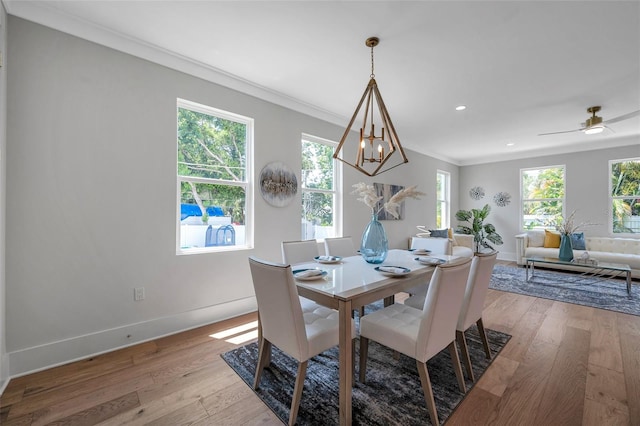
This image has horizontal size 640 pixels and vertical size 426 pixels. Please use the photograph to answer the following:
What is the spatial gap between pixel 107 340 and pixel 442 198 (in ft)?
23.0

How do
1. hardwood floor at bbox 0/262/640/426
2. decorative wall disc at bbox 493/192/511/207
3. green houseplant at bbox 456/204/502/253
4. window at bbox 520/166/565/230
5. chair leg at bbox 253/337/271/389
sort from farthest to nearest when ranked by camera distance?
decorative wall disc at bbox 493/192/511/207, green houseplant at bbox 456/204/502/253, window at bbox 520/166/565/230, chair leg at bbox 253/337/271/389, hardwood floor at bbox 0/262/640/426

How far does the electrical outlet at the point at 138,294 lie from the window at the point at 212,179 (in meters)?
0.46

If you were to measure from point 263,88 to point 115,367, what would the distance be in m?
3.03

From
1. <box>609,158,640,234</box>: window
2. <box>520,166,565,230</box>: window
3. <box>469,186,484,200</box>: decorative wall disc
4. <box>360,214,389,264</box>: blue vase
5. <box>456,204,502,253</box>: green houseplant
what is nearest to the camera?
<box>360,214,389,264</box>: blue vase

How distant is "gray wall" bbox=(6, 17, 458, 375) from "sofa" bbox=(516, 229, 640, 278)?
19.1ft

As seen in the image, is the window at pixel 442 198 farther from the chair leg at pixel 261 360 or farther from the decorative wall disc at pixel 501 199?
the chair leg at pixel 261 360

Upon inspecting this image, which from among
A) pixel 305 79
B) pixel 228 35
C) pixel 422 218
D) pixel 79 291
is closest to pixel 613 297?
pixel 422 218

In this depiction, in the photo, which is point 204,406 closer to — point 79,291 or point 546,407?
point 79,291

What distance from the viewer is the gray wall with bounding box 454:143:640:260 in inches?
211

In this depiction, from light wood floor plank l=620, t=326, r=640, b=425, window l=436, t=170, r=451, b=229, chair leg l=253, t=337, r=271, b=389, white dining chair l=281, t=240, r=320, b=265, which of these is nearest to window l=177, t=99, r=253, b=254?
white dining chair l=281, t=240, r=320, b=265

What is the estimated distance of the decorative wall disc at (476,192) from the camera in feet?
23.1

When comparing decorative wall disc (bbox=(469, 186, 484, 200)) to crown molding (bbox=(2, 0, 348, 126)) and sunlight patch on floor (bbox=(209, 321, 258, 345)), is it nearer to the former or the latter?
crown molding (bbox=(2, 0, 348, 126))

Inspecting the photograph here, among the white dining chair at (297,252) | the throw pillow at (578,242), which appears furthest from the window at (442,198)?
the white dining chair at (297,252)

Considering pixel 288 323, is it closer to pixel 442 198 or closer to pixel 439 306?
pixel 439 306
